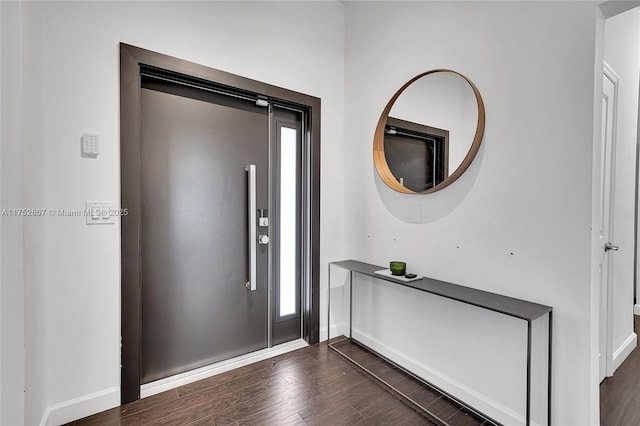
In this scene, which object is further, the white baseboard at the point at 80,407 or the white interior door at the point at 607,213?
the white interior door at the point at 607,213

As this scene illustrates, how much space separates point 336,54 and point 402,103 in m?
0.86

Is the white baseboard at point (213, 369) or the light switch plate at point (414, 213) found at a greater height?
the light switch plate at point (414, 213)

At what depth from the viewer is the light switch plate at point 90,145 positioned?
1630mm

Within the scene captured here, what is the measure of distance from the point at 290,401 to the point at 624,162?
2.83 metres

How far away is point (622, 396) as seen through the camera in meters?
1.83

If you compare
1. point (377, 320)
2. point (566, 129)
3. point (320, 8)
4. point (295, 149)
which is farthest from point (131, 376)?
point (320, 8)

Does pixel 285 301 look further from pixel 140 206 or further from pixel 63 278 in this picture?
pixel 63 278

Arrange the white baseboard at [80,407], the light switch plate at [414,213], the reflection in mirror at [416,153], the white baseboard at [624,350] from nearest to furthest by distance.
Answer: the white baseboard at [80,407], the reflection in mirror at [416,153], the light switch plate at [414,213], the white baseboard at [624,350]

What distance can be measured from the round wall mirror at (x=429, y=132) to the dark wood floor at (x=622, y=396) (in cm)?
151

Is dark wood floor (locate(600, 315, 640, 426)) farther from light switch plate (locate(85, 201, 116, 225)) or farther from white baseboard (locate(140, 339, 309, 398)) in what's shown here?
light switch plate (locate(85, 201, 116, 225))

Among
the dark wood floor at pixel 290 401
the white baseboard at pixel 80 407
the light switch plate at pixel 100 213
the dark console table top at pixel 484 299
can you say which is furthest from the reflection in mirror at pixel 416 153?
the white baseboard at pixel 80 407

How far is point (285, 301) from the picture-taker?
2488 mm

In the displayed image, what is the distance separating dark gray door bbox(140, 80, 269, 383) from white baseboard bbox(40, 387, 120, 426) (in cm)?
20

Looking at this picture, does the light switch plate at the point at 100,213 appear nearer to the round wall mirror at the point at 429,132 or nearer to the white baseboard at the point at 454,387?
the round wall mirror at the point at 429,132
